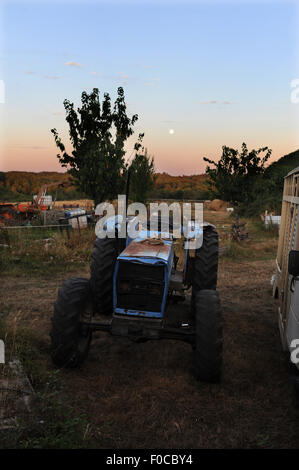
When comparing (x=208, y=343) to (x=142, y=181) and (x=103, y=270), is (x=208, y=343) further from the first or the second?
(x=142, y=181)

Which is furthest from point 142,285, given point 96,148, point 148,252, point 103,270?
point 96,148

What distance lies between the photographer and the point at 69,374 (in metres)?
4.41

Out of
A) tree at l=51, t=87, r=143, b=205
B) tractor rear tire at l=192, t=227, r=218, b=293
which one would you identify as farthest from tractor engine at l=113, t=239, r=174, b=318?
tree at l=51, t=87, r=143, b=205

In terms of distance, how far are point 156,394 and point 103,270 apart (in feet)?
5.79

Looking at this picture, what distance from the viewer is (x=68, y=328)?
4355mm

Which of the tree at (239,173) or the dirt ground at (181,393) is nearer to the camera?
the dirt ground at (181,393)

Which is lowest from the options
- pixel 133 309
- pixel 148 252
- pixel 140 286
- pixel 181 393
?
pixel 181 393

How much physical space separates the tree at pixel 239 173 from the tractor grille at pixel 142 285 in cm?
→ 1076

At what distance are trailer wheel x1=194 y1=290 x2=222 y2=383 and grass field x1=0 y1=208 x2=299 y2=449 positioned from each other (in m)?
0.17

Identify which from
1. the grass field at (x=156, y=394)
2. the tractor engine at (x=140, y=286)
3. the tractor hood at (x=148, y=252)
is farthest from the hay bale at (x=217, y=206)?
the tractor engine at (x=140, y=286)

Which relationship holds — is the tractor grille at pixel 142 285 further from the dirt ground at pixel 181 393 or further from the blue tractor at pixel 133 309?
the dirt ground at pixel 181 393

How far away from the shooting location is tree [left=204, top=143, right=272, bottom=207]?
14500 mm

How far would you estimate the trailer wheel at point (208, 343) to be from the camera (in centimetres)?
417

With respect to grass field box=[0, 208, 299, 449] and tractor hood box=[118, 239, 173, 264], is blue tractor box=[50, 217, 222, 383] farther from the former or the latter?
grass field box=[0, 208, 299, 449]
